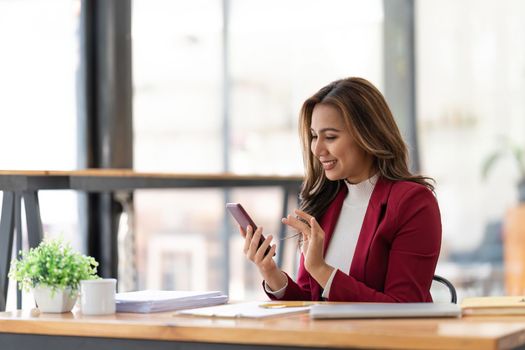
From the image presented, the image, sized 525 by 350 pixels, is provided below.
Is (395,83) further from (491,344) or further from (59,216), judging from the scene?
(491,344)

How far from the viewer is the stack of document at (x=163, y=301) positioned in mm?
2617

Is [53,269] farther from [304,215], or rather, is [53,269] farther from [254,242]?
[304,215]

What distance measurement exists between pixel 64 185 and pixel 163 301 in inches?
46.7

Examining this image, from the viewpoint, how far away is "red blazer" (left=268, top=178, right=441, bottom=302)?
2.79 meters

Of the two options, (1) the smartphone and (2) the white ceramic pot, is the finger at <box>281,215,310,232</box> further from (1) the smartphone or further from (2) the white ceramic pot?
(2) the white ceramic pot

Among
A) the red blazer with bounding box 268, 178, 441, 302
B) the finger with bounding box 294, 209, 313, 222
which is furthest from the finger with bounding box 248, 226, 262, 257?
the red blazer with bounding box 268, 178, 441, 302

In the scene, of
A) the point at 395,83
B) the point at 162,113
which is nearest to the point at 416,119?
the point at 395,83

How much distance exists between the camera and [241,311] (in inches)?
98.4

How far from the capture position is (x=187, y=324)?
91.4 inches

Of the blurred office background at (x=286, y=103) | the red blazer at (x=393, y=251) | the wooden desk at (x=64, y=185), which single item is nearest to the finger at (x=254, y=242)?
the red blazer at (x=393, y=251)

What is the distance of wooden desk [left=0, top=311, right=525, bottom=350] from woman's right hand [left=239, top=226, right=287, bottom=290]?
0.35 m

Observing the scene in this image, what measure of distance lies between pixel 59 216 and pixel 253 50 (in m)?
2.21

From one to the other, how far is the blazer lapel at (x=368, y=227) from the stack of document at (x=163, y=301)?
408 mm

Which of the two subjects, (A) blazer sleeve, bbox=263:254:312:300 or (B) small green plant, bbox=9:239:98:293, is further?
(A) blazer sleeve, bbox=263:254:312:300
